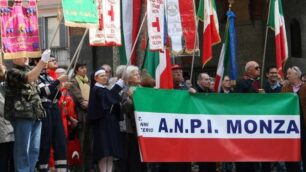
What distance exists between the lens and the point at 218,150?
10.3 metres

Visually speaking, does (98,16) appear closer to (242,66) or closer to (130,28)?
(130,28)

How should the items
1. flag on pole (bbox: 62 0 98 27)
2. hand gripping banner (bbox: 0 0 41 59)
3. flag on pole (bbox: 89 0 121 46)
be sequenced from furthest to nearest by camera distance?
flag on pole (bbox: 89 0 121 46), flag on pole (bbox: 62 0 98 27), hand gripping banner (bbox: 0 0 41 59)

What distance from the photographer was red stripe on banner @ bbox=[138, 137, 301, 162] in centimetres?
1006

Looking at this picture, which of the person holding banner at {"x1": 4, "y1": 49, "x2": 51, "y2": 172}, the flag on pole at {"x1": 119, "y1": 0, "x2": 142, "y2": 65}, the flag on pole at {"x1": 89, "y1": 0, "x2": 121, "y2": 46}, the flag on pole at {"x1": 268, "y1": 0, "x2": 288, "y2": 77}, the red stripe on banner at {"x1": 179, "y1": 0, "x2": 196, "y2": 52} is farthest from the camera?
the flag on pole at {"x1": 119, "y1": 0, "x2": 142, "y2": 65}

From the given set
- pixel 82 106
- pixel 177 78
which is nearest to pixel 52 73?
pixel 82 106

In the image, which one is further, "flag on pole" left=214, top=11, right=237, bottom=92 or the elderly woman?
"flag on pole" left=214, top=11, right=237, bottom=92

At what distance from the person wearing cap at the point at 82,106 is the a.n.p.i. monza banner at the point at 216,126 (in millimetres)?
1214

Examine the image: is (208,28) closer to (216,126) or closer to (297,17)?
(216,126)

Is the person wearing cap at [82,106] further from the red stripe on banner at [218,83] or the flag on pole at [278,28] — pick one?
the flag on pole at [278,28]

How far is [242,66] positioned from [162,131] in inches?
388

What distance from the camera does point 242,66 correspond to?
19547mm

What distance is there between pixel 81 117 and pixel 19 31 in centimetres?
284

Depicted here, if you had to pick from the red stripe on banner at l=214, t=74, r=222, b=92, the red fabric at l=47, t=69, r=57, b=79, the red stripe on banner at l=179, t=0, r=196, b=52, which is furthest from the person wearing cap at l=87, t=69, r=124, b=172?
the red stripe on banner at l=214, t=74, r=222, b=92

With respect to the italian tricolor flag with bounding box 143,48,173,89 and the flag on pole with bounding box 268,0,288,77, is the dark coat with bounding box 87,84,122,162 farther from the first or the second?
the flag on pole with bounding box 268,0,288,77
